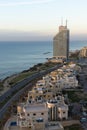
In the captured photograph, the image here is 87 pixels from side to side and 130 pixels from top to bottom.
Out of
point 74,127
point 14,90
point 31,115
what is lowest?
point 74,127

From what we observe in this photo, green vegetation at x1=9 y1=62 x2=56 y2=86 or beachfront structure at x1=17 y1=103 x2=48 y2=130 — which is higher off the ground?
green vegetation at x1=9 y1=62 x2=56 y2=86

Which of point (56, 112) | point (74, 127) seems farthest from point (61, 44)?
point (74, 127)

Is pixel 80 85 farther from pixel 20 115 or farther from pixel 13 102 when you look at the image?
pixel 20 115

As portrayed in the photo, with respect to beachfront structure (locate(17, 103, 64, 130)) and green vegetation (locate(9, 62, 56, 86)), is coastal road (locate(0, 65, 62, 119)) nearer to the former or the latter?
green vegetation (locate(9, 62, 56, 86))

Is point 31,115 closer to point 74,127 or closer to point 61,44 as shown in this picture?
point 74,127

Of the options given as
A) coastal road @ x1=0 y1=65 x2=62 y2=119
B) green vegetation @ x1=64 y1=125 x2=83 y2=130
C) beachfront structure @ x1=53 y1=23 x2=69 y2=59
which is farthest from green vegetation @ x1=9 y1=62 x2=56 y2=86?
beachfront structure @ x1=53 y1=23 x2=69 y2=59

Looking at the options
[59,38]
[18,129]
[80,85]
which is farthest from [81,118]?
[59,38]

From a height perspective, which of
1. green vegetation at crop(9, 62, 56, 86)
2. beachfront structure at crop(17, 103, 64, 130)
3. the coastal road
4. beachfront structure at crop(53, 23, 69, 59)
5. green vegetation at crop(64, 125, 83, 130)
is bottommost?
green vegetation at crop(64, 125, 83, 130)

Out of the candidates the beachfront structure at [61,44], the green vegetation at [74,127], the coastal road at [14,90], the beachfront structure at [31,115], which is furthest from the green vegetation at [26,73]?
the beachfront structure at [61,44]
